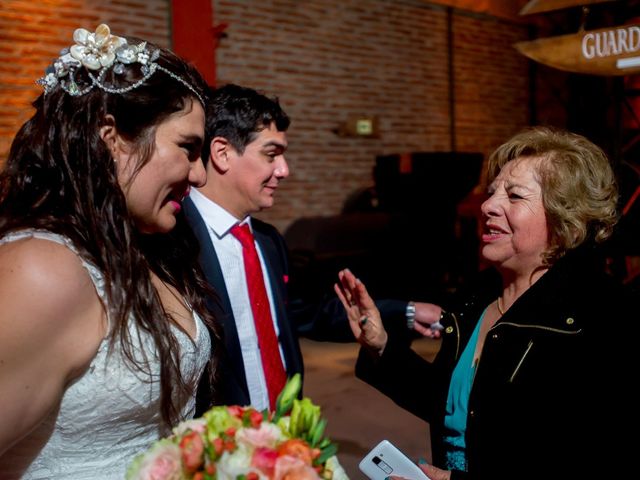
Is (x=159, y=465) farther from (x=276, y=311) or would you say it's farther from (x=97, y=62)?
(x=276, y=311)

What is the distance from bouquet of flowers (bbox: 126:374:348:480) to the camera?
Answer: 0.92 metres

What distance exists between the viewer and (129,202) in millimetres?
1446

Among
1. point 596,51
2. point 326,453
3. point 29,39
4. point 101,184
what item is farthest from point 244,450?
point 29,39

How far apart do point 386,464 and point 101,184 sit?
0.89 metres

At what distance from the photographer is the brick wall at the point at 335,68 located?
5922 millimetres

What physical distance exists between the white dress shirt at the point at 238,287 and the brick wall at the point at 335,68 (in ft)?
13.2

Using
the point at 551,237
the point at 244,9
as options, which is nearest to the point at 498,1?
the point at 244,9

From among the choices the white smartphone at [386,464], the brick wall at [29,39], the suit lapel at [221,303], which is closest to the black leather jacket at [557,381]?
the white smartphone at [386,464]

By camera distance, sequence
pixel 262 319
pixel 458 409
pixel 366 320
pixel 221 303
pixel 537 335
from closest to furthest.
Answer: pixel 537 335, pixel 458 409, pixel 366 320, pixel 221 303, pixel 262 319

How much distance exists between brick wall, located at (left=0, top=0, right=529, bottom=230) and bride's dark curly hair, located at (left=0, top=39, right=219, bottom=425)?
4.81 metres

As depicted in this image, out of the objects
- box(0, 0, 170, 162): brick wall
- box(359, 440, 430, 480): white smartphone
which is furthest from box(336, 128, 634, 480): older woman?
box(0, 0, 170, 162): brick wall

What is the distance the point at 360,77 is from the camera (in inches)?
332

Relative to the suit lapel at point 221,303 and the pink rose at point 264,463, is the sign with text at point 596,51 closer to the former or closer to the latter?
the suit lapel at point 221,303

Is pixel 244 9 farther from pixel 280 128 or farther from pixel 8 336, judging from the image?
pixel 8 336
